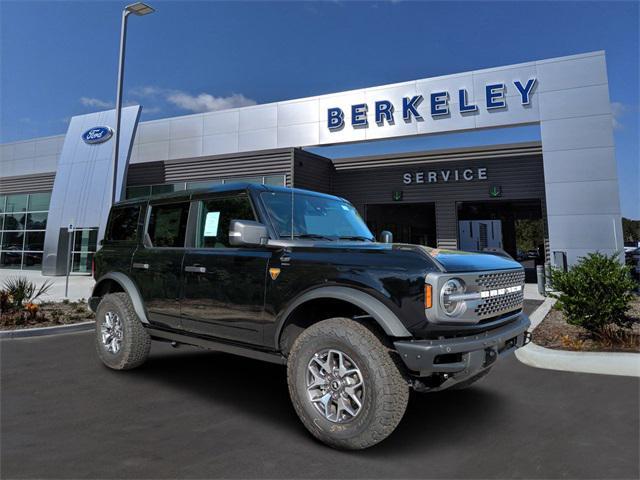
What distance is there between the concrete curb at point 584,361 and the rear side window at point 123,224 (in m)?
5.16

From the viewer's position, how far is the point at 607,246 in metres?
13.3

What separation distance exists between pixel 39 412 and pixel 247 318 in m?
2.00

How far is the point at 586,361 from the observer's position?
15.7ft

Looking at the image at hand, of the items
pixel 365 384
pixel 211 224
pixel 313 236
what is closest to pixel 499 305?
pixel 365 384

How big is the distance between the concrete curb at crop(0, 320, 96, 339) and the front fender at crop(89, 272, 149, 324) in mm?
2656

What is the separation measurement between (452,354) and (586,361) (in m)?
3.12

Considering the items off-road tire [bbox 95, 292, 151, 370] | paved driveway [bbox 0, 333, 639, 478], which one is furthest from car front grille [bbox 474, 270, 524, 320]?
off-road tire [bbox 95, 292, 151, 370]

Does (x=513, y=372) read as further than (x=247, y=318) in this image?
Yes

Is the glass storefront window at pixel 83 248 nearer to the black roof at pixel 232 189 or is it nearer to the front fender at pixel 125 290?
the front fender at pixel 125 290

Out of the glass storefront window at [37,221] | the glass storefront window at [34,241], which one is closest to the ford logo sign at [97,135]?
the glass storefront window at [37,221]

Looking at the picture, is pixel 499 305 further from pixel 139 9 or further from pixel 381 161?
pixel 381 161

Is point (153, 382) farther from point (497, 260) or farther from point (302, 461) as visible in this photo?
point (497, 260)

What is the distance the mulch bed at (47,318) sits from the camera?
7.35 meters

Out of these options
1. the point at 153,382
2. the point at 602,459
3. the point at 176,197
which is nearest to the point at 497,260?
the point at 602,459
